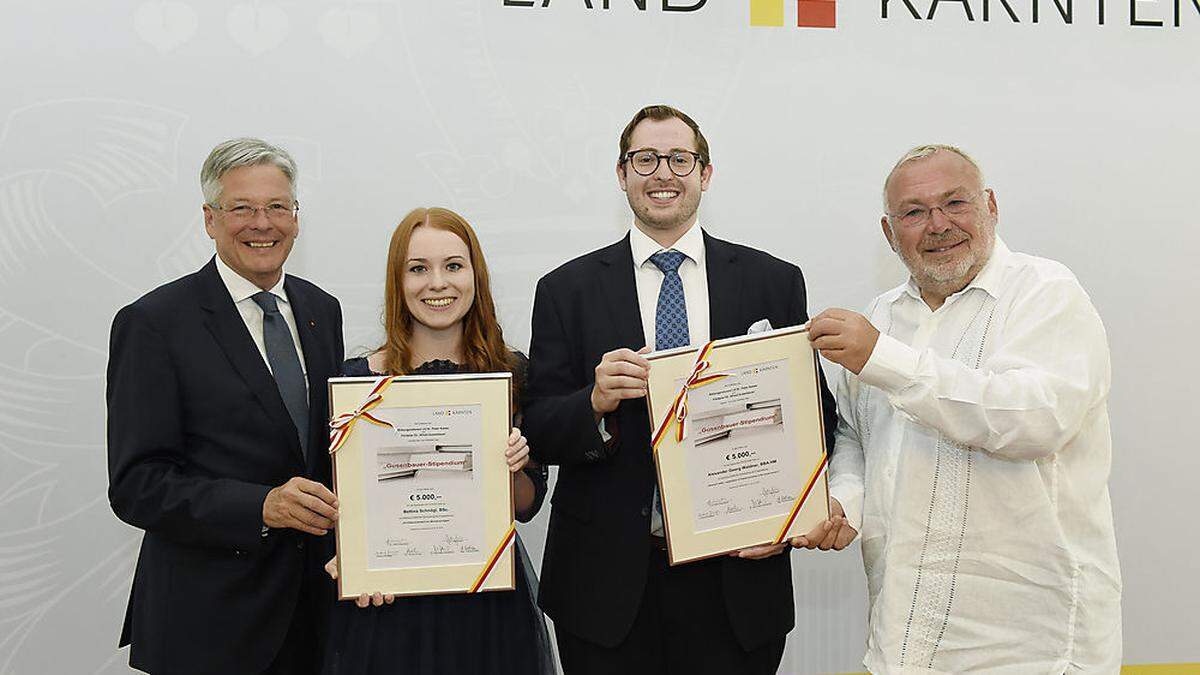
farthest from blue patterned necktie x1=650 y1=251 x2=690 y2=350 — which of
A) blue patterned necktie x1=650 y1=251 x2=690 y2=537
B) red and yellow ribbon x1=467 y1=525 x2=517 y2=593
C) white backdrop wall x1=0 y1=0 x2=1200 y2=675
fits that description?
white backdrop wall x1=0 y1=0 x2=1200 y2=675

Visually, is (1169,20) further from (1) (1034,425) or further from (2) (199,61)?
(2) (199,61)

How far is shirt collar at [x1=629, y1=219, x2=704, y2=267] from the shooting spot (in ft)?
7.50

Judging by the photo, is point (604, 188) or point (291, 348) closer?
point (291, 348)

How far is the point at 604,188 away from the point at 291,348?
1.41m

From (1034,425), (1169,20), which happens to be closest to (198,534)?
(1034,425)

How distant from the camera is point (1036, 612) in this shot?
1988 millimetres

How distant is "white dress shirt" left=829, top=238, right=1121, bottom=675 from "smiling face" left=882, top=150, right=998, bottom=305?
0.17ft

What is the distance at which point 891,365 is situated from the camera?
191 centimetres

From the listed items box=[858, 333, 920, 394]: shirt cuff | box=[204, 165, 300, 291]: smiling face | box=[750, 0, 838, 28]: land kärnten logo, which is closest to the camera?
box=[858, 333, 920, 394]: shirt cuff

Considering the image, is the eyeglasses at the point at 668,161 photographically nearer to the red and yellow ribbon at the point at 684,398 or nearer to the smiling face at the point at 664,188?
the smiling face at the point at 664,188

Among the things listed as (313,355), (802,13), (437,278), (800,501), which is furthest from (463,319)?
(802,13)

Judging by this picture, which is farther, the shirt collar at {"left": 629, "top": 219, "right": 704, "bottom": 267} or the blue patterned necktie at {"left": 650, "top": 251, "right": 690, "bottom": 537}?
the shirt collar at {"left": 629, "top": 219, "right": 704, "bottom": 267}

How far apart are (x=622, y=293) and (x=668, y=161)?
346 millimetres

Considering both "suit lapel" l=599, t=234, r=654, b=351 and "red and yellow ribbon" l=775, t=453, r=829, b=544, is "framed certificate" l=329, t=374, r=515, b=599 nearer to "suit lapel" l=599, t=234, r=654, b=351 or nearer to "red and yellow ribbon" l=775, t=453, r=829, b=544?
"suit lapel" l=599, t=234, r=654, b=351
